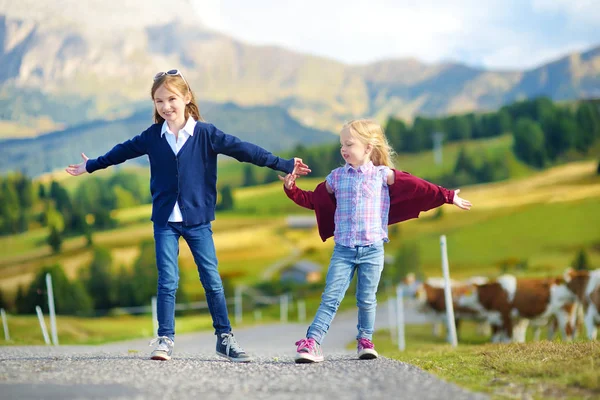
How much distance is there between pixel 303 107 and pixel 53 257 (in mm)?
51541

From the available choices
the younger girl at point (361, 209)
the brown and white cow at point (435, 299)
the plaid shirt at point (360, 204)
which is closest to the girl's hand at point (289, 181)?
the younger girl at point (361, 209)

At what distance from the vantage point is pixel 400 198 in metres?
6.04

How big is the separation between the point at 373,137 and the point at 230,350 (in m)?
2.12

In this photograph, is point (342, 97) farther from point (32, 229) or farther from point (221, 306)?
point (221, 306)

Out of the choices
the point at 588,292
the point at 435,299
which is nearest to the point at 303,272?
the point at 435,299

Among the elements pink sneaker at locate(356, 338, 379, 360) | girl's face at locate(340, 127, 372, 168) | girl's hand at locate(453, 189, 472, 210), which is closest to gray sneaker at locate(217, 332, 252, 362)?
pink sneaker at locate(356, 338, 379, 360)

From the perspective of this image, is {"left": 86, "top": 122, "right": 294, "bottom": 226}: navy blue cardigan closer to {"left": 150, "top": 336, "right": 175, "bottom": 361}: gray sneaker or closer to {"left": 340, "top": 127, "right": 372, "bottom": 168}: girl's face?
{"left": 340, "top": 127, "right": 372, "bottom": 168}: girl's face

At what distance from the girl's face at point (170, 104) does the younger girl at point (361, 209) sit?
1.03m

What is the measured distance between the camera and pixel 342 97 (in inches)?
3971

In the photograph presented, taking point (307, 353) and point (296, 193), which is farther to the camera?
point (296, 193)

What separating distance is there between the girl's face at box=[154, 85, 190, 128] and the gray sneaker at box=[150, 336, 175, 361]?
1.77 m

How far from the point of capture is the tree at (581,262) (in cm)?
4112

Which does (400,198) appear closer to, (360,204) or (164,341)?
(360,204)

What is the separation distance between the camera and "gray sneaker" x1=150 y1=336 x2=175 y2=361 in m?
5.55
